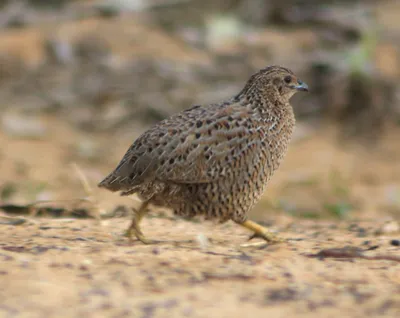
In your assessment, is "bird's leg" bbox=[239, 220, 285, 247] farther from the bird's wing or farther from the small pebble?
the small pebble

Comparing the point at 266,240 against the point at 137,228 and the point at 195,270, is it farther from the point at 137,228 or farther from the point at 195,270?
the point at 195,270

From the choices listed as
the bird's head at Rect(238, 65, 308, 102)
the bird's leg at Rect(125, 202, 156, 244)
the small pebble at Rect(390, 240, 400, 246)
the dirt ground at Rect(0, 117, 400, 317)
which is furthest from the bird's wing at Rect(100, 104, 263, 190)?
the small pebble at Rect(390, 240, 400, 246)

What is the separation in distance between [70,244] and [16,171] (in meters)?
4.78

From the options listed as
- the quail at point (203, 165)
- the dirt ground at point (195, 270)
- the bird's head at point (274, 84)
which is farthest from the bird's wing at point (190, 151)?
the bird's head at point (274, 84)

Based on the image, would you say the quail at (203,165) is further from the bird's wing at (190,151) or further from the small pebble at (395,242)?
the small pebble at (395,242)

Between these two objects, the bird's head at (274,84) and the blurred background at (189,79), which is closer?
the bird's head at (274,84)

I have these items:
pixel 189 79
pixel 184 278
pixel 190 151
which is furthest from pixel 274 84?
pixel 189 79

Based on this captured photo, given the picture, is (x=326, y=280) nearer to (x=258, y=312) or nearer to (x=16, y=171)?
(x=258, y=312)

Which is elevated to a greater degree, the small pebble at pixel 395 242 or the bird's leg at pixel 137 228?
the bird's leg at pixel 137 228

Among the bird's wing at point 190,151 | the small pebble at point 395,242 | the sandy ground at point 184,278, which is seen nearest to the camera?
the sandy ground at point 184,278

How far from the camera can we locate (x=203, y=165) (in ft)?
16.9

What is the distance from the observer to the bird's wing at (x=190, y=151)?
16.8ft

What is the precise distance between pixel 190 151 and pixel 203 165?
0.35 feet

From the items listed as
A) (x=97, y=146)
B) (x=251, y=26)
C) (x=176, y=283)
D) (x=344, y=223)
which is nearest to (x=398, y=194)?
(x=344, y=223)
